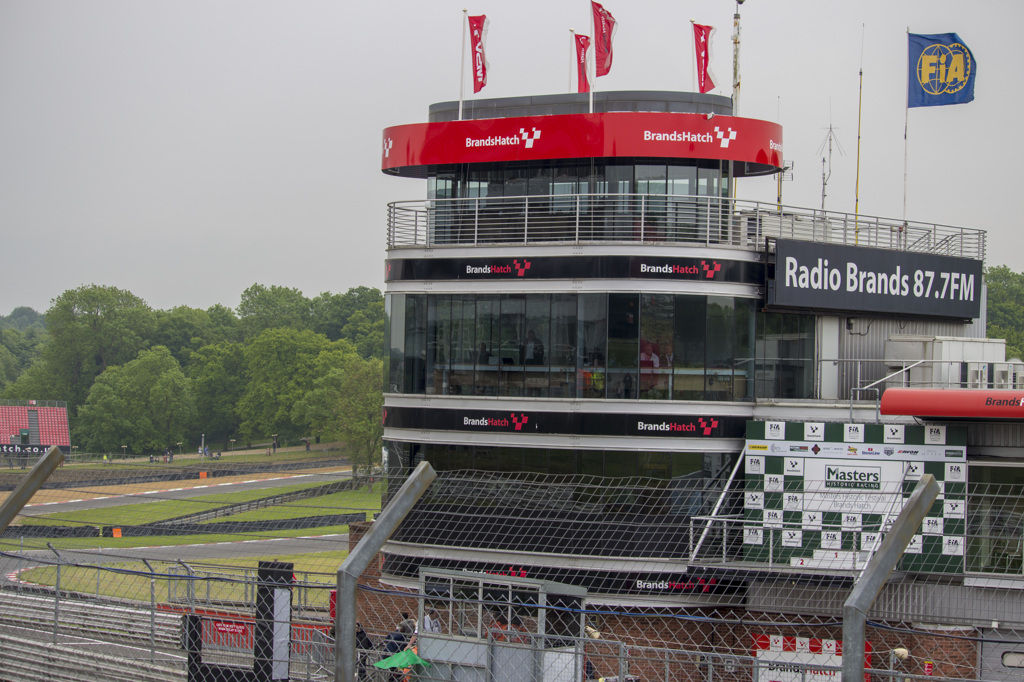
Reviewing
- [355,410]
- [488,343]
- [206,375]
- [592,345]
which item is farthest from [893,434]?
[206,375]

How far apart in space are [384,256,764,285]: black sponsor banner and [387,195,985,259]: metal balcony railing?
16.6 inches

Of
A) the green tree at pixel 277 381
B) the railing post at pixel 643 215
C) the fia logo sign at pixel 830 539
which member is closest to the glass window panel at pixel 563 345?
the railing post at pixel 643 215

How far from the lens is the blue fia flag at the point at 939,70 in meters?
25.9

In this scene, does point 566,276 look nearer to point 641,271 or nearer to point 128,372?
point 641,271

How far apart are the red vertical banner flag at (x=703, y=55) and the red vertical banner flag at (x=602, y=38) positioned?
1984 millimetres

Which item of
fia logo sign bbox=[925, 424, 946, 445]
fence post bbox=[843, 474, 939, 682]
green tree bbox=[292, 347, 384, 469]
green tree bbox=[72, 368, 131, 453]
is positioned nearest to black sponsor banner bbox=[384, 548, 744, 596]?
fia logo sign bbox=[925, 424, 946, 445]

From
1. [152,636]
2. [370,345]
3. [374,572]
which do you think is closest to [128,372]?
[370,345]

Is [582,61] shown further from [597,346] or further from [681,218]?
[597,346]

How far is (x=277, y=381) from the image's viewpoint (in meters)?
95.9

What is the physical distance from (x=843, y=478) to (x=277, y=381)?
80406 millimetres

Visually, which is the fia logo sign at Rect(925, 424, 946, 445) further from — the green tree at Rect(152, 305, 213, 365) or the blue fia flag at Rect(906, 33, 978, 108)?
the green tree at Rect(152, 305, 213, 365)

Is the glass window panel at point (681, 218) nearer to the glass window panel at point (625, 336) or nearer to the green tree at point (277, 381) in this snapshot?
the glass window panel at point (625, 336)

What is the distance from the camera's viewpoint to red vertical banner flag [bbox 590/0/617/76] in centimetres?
2414

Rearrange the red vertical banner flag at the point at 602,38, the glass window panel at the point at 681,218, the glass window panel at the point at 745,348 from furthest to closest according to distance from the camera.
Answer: the red vertical banner flag at the point at 602,38 → the glass window panel at the point at 681,218 → the glass window panel at the point at 745,348
